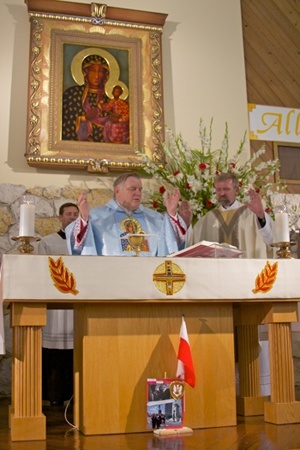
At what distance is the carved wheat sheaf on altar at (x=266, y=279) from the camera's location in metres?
3.71

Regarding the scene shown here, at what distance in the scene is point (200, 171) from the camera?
592cm

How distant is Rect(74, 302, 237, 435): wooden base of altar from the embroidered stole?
1.32 m

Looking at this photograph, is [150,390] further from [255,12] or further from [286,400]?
[255,12]

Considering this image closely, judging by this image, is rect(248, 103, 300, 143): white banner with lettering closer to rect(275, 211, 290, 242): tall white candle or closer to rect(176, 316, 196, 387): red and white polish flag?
rect(275, 211, 290, 242): tall white candle

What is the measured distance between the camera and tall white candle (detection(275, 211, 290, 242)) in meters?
3.92

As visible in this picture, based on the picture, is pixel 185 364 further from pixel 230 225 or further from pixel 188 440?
pixel 230 225

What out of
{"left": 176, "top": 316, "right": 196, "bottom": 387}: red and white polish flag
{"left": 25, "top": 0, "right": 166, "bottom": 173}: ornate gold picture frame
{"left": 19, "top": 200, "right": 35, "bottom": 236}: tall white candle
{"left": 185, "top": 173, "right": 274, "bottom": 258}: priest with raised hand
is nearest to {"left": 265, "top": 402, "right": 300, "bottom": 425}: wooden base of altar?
{"left": 176, "top": 316, "right": 196, "bottom": 387}: red and white polish flag

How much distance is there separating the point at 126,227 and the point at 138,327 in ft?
4.03

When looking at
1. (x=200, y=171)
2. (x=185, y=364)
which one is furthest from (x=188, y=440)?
(x=200, y=171)

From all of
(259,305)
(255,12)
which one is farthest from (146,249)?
(255,12)

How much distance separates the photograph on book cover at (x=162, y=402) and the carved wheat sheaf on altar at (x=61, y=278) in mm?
666

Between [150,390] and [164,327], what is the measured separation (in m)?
0.37

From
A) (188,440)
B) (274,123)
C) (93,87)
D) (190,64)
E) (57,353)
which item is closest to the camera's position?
(188,440)

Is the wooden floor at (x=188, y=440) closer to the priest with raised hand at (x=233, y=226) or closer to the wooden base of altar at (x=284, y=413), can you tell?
the wooden base of altar at (x=284, y=413)
